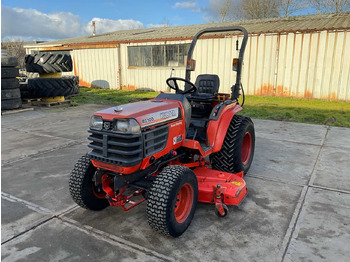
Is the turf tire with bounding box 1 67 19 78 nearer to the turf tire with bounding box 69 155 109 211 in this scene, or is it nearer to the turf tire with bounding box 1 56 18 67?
the turf tire with bounding box 1 56 18 67

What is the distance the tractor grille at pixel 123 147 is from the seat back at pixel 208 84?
5.63ft

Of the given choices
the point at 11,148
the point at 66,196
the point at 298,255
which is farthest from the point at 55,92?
the point at 298,255

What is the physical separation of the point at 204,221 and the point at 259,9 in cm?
2728

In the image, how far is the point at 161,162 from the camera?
3.03 m

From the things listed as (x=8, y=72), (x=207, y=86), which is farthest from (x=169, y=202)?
(x=8, y=72)

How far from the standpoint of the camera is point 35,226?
286 centimetres

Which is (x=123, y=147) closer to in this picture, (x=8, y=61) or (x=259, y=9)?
(x=8, y=61)

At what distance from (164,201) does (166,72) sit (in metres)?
11.3

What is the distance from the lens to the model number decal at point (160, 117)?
2.69 metres

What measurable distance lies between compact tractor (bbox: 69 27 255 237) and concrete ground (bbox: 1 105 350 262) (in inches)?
6.6

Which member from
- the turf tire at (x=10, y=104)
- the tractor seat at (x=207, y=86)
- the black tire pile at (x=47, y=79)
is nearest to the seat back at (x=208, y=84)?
the tractor seat at (x=207, y=86)

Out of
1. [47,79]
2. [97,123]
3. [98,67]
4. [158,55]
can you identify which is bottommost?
[97,123]

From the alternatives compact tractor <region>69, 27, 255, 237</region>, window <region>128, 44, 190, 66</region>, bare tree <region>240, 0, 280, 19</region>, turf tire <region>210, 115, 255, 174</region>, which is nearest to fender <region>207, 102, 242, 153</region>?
compact tractor <region>69, 27, 255, 237</region>

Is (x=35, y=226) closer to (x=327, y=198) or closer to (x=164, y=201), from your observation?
(x=164, y=201)
